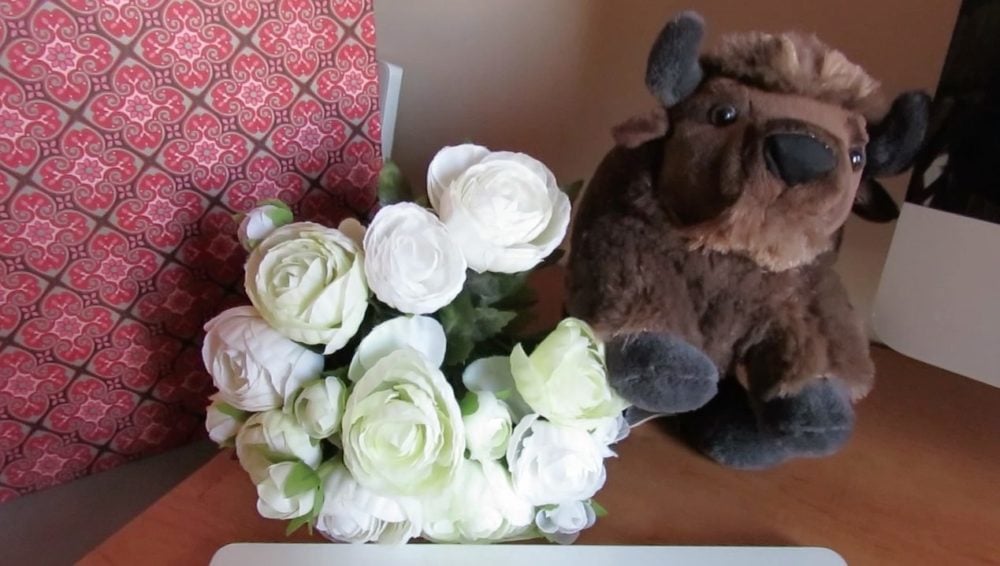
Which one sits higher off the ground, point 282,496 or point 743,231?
point 743,231

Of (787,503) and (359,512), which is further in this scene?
(787,503)

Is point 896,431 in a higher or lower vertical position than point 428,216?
lower

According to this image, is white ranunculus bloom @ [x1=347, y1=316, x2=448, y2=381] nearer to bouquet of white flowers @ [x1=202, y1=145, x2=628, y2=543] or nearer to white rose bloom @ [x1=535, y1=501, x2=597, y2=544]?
bouquet of white flowers @ [x1=202, y1=145, x2=628, y2=543]

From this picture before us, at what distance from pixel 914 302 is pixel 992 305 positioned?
47 millimetres

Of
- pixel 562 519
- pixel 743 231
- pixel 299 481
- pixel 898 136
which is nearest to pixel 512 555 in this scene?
pixel 562 519

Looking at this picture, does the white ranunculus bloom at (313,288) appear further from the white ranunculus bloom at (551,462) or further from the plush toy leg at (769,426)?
the plush toy leg at (769,426)

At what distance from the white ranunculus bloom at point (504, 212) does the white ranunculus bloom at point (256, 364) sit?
0.12 metres

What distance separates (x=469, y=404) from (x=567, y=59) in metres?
0.43

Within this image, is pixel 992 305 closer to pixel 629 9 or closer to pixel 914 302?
pixel 914 302

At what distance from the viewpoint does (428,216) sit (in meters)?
0.49

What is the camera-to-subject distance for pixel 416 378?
47 cm

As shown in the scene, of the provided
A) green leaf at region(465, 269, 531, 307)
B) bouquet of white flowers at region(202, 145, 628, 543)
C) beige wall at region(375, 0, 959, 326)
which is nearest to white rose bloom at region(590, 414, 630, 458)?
bouquet of white flowers at region(202, 145, 628, 543)

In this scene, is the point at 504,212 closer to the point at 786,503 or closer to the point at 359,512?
the point at 359,512

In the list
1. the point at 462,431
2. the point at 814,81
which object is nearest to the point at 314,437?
the point at 462,431
